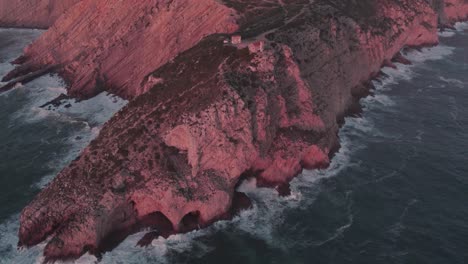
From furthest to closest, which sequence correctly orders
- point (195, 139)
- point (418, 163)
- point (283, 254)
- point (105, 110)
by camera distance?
point (105, 110), point (418, 163), point (195, 139), point (283, 254)

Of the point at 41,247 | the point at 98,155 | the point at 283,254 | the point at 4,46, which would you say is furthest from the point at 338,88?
the point at 4,46

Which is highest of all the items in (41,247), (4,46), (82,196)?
(4,46)

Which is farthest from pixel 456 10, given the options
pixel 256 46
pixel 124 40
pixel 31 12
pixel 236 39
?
pixel 31 12

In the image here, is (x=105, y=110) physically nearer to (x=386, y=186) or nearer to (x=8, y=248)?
(x=8, y=248)

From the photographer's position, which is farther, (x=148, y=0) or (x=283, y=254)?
(x=148, y=0)

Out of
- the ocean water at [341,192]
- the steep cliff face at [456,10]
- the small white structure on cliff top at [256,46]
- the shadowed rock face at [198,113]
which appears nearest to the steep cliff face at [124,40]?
the shadowed rock face at [198,113]

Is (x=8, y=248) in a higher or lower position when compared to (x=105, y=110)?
lower

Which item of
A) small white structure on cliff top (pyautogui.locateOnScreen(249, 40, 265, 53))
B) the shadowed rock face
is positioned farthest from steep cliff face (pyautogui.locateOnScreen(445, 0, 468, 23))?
small white structure on cliff top (pyautogui.locateOnScreen(249, 40, 265, 53))

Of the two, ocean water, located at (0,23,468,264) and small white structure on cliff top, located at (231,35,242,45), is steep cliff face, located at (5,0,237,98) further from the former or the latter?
small white structure on cliff top, located at (231,35,242,45)
